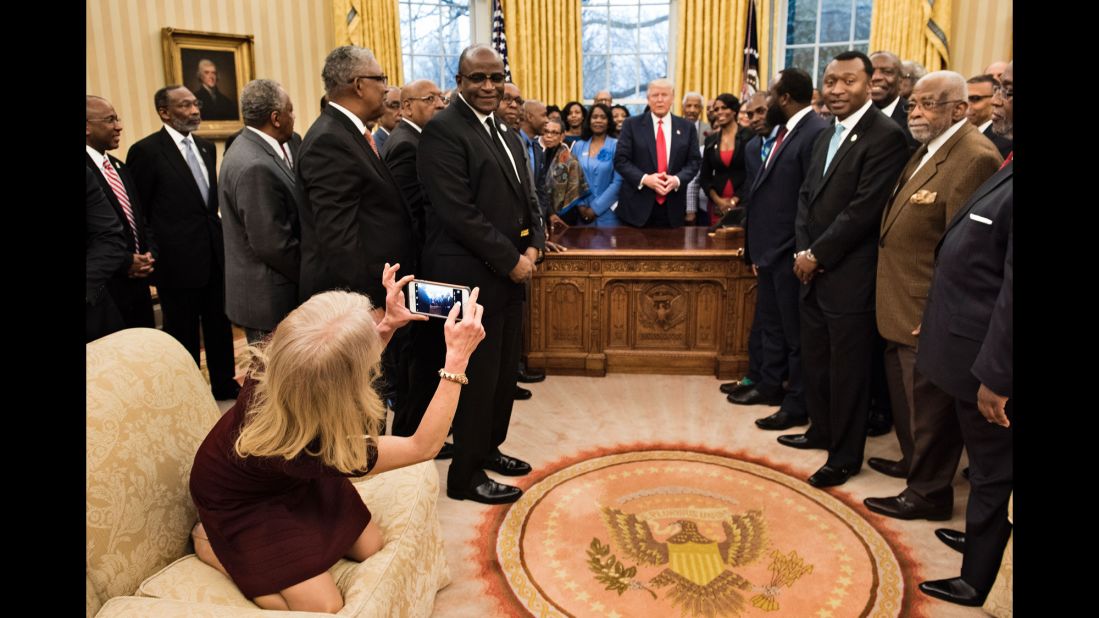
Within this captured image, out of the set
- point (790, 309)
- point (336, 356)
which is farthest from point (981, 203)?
point (336, 356)

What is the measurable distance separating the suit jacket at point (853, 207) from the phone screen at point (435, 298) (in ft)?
5.86

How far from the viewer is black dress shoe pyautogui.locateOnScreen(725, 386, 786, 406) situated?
14.0ft

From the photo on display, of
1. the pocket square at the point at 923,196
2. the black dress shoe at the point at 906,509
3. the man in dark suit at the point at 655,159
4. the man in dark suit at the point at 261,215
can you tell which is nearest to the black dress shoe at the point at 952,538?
the black dress shoe at the point at 906,509

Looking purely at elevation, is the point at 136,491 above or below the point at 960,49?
below

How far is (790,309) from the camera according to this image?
3.88m

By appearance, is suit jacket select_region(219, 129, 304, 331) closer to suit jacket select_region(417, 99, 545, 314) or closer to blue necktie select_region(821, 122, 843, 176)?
suit jacket select_region(417, 99, 545, 314)

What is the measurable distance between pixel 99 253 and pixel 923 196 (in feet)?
10.6

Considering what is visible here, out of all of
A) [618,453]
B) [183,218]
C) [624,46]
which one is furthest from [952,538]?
[624,46]

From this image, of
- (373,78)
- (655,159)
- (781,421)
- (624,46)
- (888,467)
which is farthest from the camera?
(624,46)

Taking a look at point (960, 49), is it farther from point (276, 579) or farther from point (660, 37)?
point (276, 579)

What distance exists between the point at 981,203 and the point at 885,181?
0.80m

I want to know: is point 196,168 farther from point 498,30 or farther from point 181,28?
point 498,30

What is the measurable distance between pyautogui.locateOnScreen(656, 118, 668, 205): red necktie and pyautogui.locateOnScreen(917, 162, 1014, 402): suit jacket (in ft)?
10.9

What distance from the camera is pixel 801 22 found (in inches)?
354
